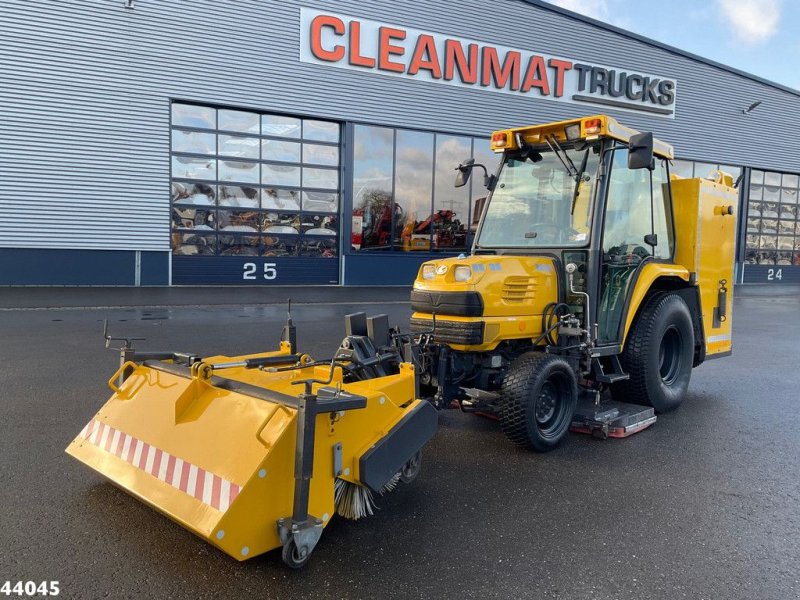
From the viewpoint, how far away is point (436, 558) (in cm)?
312

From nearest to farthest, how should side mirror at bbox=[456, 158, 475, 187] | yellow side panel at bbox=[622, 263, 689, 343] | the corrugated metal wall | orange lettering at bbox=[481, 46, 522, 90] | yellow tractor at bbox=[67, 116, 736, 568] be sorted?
yellow tractor at bbox=[67, 116, 736, 568]
yellow side panel at bbox=[622, 263, 689, 343]
side mirror at bbox=[456, 158, 475, 187]
the corrugated metal wall
orange lettering at bbox=[481, 46, 522, 90]

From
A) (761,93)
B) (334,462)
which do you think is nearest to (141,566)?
(334,462)

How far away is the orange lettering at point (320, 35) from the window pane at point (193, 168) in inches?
168

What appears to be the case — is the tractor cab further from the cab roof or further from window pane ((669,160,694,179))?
window pane ((669,160,694,179))

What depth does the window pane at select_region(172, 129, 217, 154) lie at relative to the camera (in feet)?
53.4

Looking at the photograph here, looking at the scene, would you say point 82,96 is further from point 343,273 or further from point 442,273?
point 442,273

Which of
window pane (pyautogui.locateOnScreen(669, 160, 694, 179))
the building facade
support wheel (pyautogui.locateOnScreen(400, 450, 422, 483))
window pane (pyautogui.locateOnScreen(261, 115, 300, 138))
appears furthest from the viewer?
window pane (pyautogui.locateOnScreen(669, 160, 694, 179))

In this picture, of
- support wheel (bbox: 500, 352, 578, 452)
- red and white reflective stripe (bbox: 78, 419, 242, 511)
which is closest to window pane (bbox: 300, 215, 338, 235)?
support wheel (bbox: 500, 352, 578, 452)

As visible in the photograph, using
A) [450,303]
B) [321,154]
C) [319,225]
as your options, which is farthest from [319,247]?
[450,303]

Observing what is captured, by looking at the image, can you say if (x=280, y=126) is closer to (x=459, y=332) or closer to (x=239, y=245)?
(x=239, y=245)

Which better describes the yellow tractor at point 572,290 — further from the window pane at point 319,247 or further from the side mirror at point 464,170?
the window pane at point 319,247

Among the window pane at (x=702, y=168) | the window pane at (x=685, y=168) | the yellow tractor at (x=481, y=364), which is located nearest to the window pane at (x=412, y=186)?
the window pane at (x=685, y=168)

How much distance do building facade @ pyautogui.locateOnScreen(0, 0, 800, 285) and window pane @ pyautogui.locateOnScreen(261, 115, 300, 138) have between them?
0.06 m

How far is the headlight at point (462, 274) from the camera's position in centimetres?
472
